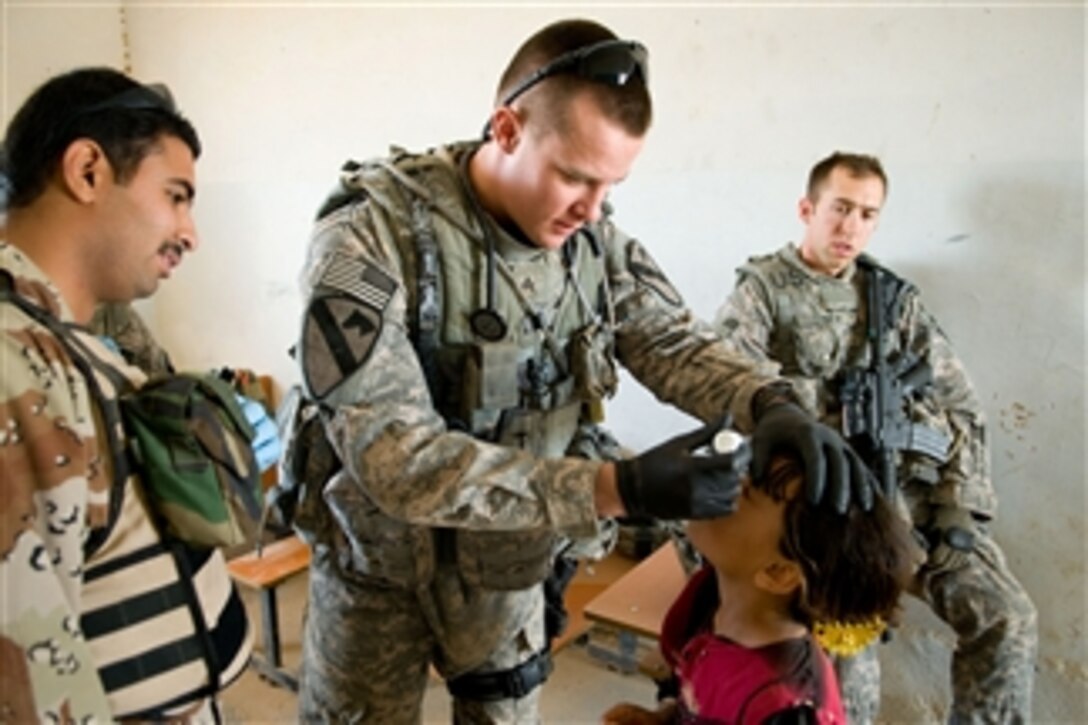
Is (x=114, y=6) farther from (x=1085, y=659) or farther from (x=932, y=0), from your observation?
(x=1085, y=659)

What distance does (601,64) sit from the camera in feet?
4.36

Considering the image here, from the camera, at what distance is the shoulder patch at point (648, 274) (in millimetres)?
1672

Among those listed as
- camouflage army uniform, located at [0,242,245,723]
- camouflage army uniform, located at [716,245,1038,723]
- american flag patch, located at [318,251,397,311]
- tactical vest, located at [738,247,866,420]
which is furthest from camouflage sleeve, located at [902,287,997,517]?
camouflage army uniform, located at [0,242,245,723]

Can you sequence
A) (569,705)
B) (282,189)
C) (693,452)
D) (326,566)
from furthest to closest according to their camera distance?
(282,189), (569,705), (326,566), (693,452)

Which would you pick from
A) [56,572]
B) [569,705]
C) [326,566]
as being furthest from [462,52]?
[56,572]

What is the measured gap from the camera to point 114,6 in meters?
3.88

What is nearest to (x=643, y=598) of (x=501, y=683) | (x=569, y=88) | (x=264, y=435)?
(x=501, y=683)

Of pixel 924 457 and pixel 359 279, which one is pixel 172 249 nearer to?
pixel 359 279

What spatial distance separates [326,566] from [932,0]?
2291 millimetres

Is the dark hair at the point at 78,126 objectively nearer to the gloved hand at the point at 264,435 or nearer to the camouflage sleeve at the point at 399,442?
the camouflage sleeve at the point at 399,442

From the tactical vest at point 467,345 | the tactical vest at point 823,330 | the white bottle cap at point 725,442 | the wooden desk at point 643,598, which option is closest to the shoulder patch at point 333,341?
the tactical vest at point 467,345

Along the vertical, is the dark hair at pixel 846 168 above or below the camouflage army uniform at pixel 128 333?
above

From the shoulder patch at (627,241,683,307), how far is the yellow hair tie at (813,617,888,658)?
724 millimetres

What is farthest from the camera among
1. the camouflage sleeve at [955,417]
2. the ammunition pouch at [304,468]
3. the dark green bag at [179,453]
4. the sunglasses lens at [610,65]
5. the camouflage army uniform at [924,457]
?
the camouflage sleeve at [955,417]
